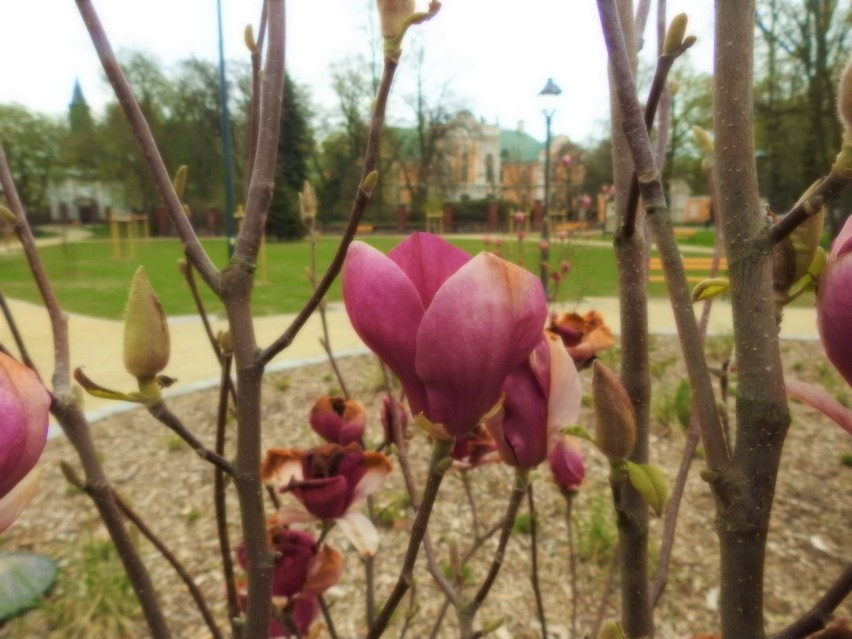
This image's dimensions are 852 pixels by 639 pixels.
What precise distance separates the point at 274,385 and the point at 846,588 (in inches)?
112

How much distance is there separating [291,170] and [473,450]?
56.7 ft

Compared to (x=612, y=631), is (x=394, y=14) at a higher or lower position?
higher

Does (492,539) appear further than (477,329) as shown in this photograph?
Yes

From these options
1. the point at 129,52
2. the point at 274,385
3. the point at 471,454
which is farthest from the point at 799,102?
the point at 129,52

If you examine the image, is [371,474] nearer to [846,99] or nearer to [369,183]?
[369,183]

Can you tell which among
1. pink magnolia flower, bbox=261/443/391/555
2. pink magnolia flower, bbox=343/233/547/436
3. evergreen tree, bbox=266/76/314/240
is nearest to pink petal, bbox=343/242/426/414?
pink magnolia flower, bbox=343/233/547/436

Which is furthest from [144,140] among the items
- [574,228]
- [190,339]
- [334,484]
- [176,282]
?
[176,282]

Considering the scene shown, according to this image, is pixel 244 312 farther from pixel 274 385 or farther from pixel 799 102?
pixel 799 102

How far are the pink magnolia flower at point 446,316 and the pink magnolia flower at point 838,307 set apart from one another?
0.10 meters

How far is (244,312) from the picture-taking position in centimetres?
35

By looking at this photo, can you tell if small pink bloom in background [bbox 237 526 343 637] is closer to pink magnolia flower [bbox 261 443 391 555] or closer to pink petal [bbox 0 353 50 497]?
pink magnolia flower [bbox 261 443 391 555]

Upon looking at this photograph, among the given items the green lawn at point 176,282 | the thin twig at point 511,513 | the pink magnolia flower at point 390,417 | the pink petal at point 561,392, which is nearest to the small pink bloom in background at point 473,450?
the pink magnolia flower at point 390,417

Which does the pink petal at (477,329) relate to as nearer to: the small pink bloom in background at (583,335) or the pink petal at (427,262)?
the pink petal at (427,262)

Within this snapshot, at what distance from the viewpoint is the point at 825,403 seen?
9.9 inches
